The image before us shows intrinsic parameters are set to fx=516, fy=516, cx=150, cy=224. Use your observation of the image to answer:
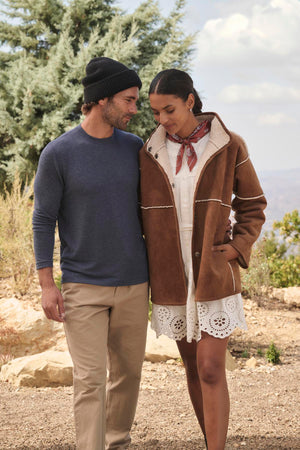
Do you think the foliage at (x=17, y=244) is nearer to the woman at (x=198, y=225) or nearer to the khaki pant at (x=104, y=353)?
the khaki pant at (x=104, y=353)

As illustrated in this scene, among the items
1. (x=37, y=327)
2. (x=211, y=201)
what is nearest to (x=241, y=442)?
(x=211, y=201)

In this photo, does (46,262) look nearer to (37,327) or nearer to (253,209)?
(253,209)

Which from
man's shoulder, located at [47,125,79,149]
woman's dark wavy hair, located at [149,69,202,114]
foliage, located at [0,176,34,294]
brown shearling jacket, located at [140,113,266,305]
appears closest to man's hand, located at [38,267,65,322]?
brown shearling jacket, located at [140,113,266,305]

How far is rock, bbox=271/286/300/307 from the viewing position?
26.7 feet

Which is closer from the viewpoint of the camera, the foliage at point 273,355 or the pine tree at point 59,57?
the foliage at point 273,355

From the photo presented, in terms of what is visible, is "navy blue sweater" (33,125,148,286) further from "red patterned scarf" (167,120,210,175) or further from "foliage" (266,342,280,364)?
"foliage" (266,342,280,364)

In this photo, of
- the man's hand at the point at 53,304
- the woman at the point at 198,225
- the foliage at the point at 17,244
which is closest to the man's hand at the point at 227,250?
the woman at the point at 198,225

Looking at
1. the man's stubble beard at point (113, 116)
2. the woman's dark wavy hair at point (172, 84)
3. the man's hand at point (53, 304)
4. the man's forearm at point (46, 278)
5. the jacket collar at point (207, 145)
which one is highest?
the woman's dark wavy hair at point (172, 84)

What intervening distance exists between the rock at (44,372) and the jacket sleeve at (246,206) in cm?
282

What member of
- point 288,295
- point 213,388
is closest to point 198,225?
point 213,388

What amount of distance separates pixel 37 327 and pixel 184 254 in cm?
417

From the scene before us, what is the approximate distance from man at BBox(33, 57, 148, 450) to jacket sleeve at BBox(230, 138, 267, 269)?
0.52 metres

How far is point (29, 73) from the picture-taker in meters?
14.0

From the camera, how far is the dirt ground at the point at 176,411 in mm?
3473
